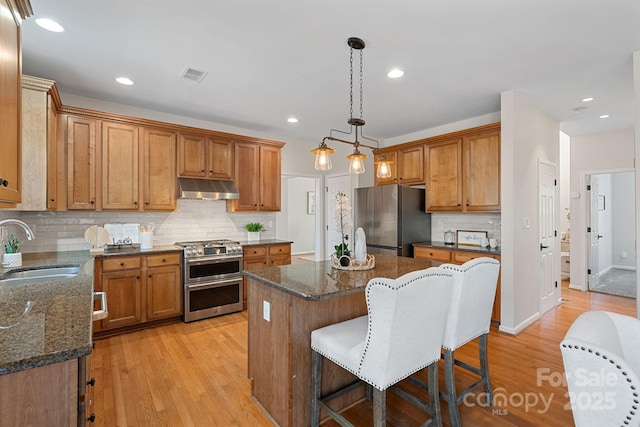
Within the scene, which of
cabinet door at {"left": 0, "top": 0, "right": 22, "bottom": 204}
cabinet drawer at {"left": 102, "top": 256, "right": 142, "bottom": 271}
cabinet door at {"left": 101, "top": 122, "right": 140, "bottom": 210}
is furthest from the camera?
cabinet door at {"left": 101, "top": 122, "right": 140, "bottom": 210}

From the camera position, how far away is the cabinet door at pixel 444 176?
171 inches

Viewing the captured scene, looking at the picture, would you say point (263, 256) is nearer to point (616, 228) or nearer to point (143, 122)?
point (143, 122)

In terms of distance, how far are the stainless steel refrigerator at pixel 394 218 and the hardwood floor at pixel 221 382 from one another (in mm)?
1644

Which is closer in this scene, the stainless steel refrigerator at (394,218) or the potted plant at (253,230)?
the stainless steel refrigerator at (394,218)

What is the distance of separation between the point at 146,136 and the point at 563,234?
7939 mm

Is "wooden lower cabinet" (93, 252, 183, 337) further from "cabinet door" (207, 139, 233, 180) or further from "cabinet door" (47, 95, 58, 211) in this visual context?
"cabinet door" (207, 139, 233, 180)

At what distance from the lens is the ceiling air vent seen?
3053mm

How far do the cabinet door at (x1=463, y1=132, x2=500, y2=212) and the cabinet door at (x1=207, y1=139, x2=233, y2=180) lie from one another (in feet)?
10.5

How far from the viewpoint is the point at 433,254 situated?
14.0 ft

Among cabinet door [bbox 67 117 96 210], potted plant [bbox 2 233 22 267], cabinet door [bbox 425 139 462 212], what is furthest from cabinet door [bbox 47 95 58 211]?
cabinet door [bbox 425 139 462 212]

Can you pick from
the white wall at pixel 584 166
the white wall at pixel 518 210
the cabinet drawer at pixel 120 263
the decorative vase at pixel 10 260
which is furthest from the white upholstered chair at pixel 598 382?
the white wall at pixel 584 166

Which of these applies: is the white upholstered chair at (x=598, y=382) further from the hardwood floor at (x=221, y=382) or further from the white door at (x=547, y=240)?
the white door at (x=547, y=240)

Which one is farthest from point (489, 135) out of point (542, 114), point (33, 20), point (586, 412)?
point (33, 20)

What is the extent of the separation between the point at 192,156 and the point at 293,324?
3.10m
